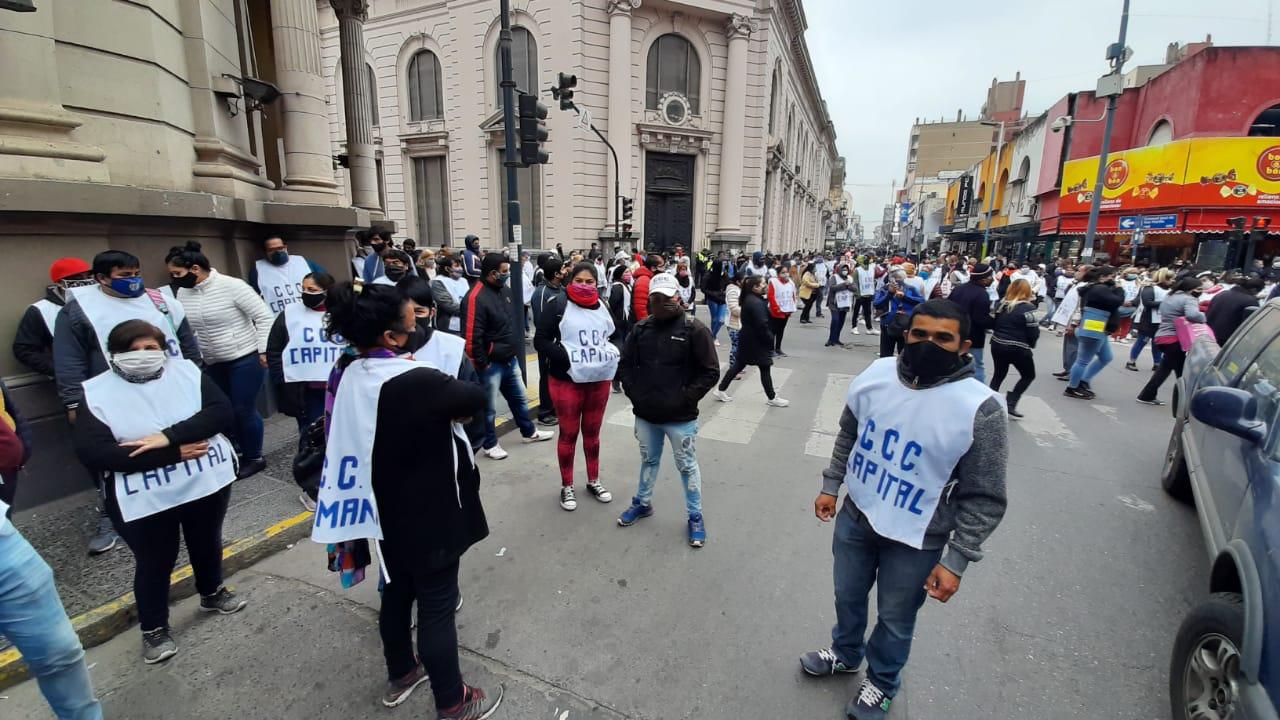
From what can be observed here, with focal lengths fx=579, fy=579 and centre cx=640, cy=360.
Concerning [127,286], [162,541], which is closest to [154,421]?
[162,541]

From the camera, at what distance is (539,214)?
24734 mm

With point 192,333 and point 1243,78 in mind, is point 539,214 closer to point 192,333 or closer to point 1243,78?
point 192,333

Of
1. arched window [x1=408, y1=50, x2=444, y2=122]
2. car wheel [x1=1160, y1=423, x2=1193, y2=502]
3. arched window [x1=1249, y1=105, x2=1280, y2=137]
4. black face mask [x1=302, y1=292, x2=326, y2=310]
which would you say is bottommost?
car wheel [x1=1160, y1=423, x2=1193, y2=502]

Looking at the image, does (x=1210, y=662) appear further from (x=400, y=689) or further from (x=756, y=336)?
(x=756, y=336)

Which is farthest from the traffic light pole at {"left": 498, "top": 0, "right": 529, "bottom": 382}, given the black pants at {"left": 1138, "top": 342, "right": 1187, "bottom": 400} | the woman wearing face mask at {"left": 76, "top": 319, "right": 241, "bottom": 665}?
the black pants at {"left": 1138, "top": 342, "right": 1187, "bottom": 400}

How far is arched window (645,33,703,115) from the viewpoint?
24312 millimetres

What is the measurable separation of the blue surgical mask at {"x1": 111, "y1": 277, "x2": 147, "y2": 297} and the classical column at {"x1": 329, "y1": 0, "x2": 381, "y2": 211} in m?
8.57

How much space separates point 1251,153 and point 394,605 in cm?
3215

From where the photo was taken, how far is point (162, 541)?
2885mm

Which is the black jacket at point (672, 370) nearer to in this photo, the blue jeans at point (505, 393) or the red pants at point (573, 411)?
the red pants at point (573, 411)

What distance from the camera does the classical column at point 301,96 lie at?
7855 millimetres

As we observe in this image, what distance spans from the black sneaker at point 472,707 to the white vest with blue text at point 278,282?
5.13 m

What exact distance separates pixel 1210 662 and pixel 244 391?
6.54m

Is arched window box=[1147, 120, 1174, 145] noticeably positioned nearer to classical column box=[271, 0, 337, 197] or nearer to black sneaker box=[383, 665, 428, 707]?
classical column box=[271, 0, 337, 197]
